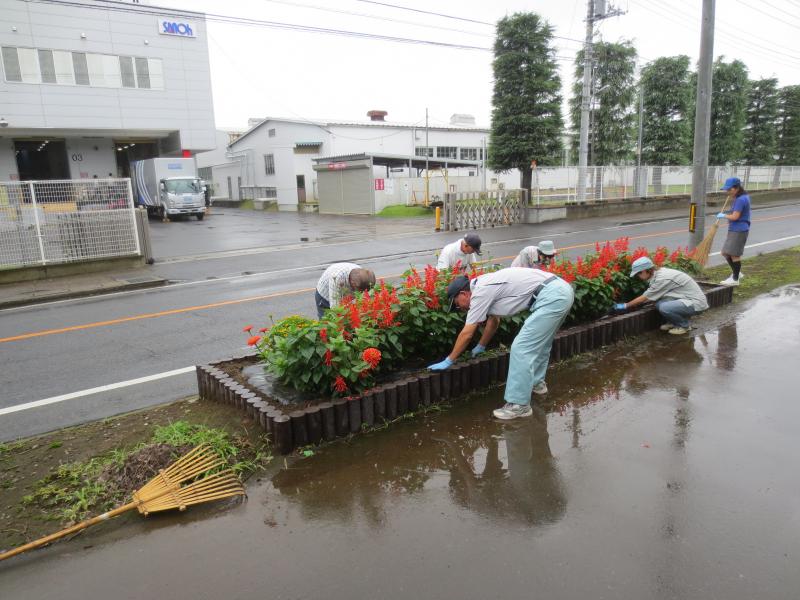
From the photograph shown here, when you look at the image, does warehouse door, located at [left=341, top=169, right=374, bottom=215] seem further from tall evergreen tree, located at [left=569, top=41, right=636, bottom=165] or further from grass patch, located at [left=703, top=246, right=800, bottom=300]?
grass patch, located at [left=703, top=246, right=800, bottom=300]

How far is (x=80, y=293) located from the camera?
10.9m

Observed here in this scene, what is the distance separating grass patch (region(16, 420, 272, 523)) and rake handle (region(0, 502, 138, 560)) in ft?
0.64

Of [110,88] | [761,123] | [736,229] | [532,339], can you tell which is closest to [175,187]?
[110,88]

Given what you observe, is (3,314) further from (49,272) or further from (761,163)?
(761,163)

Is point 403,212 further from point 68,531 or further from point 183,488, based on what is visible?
point 68,531

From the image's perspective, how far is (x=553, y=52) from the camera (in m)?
25.3

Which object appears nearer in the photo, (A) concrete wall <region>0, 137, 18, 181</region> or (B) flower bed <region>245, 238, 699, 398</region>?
(B) flower bed <region>245, 238, 699, 398</region>

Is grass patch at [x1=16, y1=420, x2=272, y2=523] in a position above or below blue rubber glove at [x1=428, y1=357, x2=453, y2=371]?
below

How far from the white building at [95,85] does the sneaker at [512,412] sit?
29456 mm

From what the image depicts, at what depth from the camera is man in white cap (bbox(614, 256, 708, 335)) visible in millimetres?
6672

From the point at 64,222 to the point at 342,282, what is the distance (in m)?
10.1

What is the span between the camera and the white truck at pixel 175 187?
3145 centimetres

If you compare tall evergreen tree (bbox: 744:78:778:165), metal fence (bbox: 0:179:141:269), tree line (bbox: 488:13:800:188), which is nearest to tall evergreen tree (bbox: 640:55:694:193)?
tree line (bbox: 488:13:800:188)

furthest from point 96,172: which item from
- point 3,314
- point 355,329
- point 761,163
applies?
point 761,163
